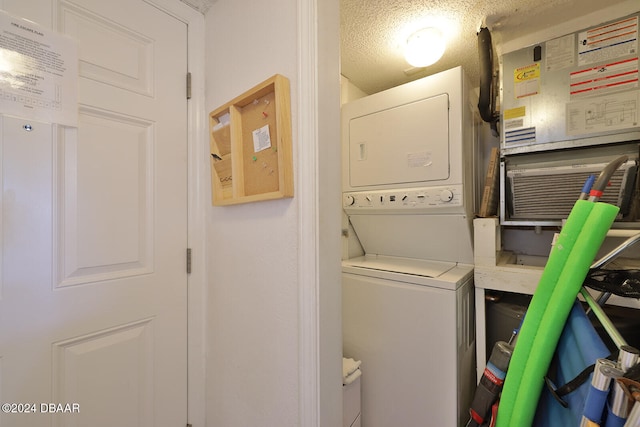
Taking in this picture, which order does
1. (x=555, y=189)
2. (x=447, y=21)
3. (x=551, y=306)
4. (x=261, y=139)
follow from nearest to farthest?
(x=551, y=306) < (x=261, y=139) < (x=555, y=189) < (x=447, y=21)

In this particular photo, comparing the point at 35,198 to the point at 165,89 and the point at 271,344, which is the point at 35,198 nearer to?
the point at 165,89

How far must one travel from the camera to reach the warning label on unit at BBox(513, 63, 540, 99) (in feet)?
4.89

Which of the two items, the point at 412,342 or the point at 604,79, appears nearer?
the point at 604,79

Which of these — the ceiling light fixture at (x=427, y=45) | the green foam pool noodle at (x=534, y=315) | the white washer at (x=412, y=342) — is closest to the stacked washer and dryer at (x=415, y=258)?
the white washer at (x=412, y=342)

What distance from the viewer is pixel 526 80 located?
1.52m

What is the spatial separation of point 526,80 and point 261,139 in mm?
1672

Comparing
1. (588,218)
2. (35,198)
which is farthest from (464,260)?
(35,198)

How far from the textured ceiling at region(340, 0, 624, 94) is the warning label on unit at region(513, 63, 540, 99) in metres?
0.29

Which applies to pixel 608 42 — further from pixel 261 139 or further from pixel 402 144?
pixel 261 139

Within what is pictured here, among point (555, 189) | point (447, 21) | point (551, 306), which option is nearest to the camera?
point (551, 306)

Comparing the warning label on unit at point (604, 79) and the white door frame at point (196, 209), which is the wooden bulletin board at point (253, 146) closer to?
the white door frame at point (196, 209)

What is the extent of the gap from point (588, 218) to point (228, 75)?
140 centimetres

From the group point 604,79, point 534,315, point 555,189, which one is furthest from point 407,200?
point 604,79

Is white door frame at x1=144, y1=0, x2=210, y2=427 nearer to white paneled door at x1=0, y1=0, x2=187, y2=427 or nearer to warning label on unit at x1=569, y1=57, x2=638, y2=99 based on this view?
white paneled door at x1=0, y1=0, x2=187, y2=427
